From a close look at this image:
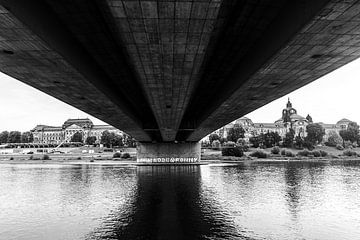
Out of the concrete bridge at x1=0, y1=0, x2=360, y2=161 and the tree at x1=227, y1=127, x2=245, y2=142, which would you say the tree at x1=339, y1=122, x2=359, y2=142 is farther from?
the concrete bridge at x1=0, y1=0, x2=360, y2=161

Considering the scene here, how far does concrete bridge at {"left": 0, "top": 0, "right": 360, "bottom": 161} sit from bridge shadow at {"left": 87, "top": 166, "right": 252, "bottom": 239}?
9.37m

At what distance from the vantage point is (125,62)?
19375 mm

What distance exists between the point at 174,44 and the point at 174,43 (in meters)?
0.13

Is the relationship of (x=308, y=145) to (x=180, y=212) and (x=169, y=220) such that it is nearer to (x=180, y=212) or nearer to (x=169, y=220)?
(x=180, y=212)

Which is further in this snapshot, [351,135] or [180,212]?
[351,135]

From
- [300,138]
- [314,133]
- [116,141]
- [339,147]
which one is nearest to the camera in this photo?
[300,138]

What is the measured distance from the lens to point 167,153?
272ft

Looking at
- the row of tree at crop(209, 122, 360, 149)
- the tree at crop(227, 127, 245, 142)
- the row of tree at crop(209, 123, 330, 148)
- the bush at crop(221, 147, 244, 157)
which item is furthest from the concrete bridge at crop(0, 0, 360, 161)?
the tree at crop(227, 127, 245, 142)

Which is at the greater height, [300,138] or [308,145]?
[300,138]

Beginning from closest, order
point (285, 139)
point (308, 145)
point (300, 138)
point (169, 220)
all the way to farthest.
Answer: point (169, 220), point (308, 145), point (300, 138), point (285, 139)

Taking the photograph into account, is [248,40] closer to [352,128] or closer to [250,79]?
[250,79]

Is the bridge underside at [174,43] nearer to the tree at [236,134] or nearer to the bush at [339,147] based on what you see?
the tree at [236,134]

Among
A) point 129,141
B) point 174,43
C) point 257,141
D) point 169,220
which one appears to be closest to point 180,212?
point 169,220

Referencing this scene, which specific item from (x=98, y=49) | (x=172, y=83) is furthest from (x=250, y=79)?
(x=98, y=49)
